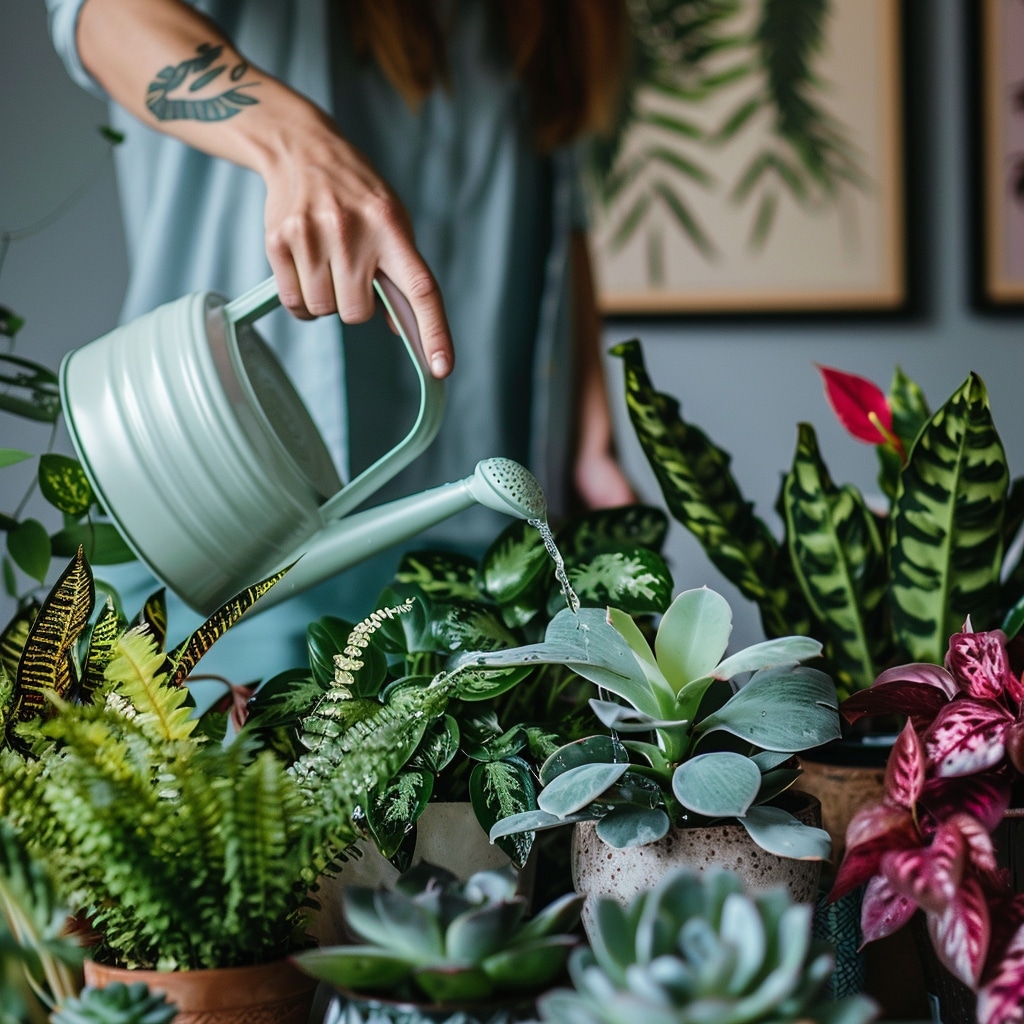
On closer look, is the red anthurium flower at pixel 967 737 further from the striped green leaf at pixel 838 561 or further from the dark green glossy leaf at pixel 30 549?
the dark green glossy leaf at pixel 30 549

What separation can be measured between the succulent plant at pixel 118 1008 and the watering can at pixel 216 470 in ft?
0.60

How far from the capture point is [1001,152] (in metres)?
1.32

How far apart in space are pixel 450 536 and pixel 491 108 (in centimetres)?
41

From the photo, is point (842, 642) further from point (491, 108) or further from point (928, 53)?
point (928, 53)

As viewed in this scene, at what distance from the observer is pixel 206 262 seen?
0.77 metres

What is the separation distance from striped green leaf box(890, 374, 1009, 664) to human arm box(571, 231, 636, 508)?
43 cm

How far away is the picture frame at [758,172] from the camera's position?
1.30m

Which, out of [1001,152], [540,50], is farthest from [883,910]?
[1001,152]

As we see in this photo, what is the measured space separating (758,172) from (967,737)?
1.13 meters

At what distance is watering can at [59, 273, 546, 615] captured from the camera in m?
0.43

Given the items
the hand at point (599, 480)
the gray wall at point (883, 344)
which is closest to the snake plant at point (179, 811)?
the hand at point (599, 480)

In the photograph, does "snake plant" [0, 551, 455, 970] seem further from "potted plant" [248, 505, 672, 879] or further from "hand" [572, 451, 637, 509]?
"hand" [572, 451, 637, 509]

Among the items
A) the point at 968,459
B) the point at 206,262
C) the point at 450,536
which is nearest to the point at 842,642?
the point at 968,459

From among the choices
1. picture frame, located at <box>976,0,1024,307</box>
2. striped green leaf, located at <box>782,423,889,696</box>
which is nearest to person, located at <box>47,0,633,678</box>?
striped green leaf, located at <box>782,423,889,696</box>
